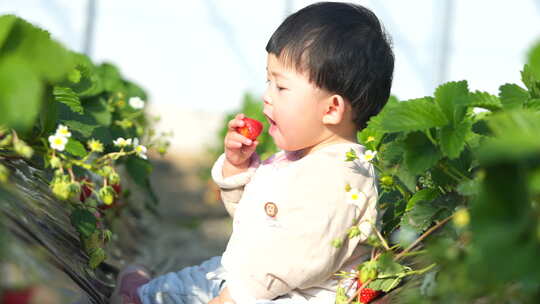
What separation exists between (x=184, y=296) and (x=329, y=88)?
651 mm

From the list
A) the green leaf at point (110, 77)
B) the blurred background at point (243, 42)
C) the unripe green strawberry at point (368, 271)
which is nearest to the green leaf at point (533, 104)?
the unripe green strawberry at point (368, 271)

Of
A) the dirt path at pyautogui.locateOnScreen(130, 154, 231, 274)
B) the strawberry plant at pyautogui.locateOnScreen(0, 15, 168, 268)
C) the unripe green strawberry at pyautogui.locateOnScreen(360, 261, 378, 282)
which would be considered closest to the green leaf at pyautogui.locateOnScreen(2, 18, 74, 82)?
the strawberry plant at pyautogui.locateOnScreen(0, 15, 168, 268)

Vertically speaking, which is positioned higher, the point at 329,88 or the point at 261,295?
the point at 329,88

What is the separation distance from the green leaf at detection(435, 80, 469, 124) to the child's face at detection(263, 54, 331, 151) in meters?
0.38

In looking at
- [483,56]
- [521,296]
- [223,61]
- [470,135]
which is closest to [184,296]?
[470,135]

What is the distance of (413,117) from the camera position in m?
1.59

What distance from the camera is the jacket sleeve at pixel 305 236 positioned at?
5.88 feet

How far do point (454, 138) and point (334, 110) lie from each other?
0.47 m

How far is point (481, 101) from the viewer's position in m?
1.72

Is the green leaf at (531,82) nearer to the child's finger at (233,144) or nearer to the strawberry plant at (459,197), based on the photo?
the strawberry plant at (459,197)

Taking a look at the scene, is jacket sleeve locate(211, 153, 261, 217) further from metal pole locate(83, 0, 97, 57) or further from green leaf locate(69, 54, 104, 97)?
metal pole locate(83, 0, 97, 57)

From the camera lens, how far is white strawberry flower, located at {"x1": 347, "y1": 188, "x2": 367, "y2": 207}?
1.78 meters

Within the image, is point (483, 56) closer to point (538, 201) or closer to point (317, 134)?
point (317, 134)

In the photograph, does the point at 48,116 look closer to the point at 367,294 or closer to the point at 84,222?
the point at 84,222
